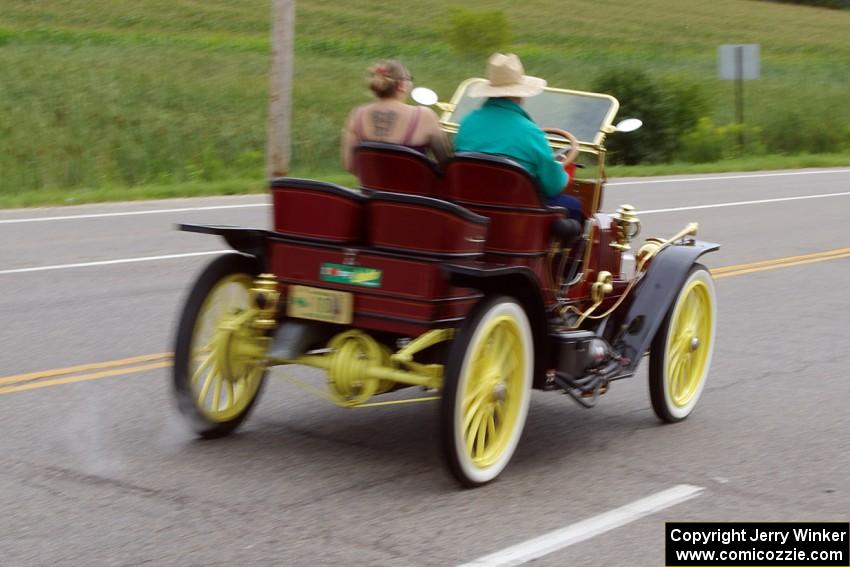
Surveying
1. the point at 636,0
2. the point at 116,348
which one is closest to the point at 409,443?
the point at 116,348

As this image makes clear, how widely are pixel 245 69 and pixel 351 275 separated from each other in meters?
34.7

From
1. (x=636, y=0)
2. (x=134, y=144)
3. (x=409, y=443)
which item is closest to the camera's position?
(x=409, y=443)

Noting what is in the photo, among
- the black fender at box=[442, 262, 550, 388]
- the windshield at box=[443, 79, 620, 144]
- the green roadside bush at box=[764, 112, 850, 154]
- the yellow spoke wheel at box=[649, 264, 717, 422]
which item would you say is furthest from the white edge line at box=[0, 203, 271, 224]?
the green roadside bush at box=[764, 112, 850, 154]

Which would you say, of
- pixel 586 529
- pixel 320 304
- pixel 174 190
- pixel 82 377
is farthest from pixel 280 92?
pixel 586 529

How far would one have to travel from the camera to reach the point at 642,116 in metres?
29.1

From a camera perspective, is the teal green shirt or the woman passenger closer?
the teal green shirt

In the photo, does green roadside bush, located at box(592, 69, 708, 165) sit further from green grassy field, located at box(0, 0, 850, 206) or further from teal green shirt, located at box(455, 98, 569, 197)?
teal green shirt, located at box(455, 98, 569, 197)

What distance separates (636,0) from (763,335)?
74.1 meters

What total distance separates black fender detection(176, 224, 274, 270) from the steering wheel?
1.58 metres

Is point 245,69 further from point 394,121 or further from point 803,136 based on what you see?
point 394,121

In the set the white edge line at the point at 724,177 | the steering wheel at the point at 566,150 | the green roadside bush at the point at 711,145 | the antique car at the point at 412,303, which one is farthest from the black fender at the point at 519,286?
the green roadside bush at the point at 711,145

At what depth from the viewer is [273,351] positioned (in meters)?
5.92

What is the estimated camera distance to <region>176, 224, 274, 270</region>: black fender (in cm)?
596

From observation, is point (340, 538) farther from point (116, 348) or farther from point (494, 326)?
point (116, 348)
